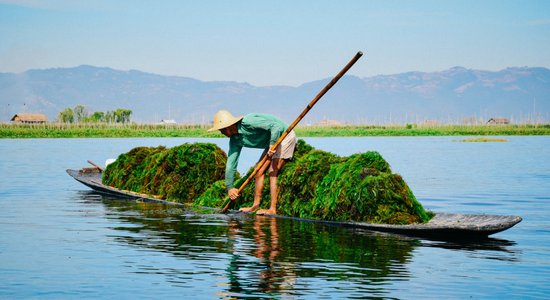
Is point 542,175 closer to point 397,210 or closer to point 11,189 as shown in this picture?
point 11,189

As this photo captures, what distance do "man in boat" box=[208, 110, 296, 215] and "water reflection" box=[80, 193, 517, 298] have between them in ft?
1.45

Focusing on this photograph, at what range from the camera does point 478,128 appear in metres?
100

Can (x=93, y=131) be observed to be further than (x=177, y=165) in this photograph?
Yes

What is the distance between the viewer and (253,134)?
14234 millimetres

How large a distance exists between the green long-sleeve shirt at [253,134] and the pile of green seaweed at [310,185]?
793 millimetres

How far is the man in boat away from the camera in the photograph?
46.0 ft

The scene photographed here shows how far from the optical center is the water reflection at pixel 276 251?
9.14m

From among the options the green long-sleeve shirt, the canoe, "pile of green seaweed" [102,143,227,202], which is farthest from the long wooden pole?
"pile of green seaweed" [102,143,227,202]

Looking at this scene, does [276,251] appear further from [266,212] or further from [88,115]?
[88,115]

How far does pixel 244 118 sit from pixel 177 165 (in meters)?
4.06

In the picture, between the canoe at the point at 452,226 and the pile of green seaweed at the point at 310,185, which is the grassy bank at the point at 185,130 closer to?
the pile of green seaweed at the point at 310,185

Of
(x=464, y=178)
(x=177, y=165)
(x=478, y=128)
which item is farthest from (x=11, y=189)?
(x=478, y=128)

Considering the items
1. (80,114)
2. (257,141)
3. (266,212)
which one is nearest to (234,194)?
(266,212)

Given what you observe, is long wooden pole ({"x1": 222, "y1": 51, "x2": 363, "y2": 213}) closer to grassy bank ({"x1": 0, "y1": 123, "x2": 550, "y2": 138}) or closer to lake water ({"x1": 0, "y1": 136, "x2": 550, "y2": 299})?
lake water ({"x1": 0, "y1": 136, "x2": 550, "y2": 299})
